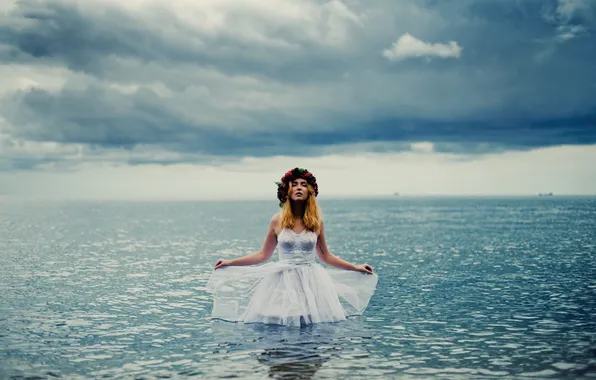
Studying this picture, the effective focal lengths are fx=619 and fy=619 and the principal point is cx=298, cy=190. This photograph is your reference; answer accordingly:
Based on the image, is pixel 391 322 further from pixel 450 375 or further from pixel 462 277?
pixel 462 277

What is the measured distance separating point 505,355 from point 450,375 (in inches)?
81.0

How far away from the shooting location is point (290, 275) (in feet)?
48.6

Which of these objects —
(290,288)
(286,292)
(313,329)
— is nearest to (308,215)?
(290,288)

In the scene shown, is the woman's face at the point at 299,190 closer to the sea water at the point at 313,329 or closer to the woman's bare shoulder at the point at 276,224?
the woman's bare shoulder at the point at 276,224

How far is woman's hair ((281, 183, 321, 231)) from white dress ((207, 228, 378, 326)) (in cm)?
19

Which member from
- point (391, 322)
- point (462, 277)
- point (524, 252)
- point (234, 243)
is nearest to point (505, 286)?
point (462, 277)

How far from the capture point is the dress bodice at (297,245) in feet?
48.5

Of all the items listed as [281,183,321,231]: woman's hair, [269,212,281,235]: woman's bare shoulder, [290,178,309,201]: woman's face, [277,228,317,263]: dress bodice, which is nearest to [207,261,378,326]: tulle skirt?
[277,228,317,263]: dress bodice

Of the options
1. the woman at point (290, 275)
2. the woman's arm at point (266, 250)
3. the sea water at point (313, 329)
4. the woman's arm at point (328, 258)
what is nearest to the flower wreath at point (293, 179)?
the woman at point (290, 275)

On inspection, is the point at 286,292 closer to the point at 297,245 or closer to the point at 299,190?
the point at 297,245

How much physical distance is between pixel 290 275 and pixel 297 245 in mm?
734

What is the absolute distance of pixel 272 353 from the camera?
Answer: 1273 centimetres

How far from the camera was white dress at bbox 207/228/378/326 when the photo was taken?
14773 millimetres

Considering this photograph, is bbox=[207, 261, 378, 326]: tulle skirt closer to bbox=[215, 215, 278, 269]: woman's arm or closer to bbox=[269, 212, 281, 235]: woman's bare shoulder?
bbox=[215, 215, 278, 269]: woman's arm
